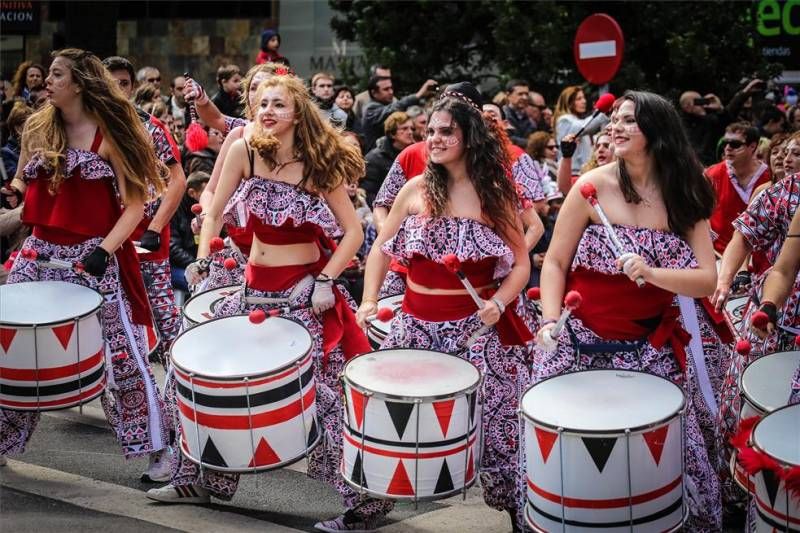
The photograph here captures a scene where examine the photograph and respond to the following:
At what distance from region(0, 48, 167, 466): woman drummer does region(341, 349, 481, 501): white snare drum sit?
66.8 inches

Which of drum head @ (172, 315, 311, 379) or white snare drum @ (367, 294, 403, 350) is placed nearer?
drum head @ (172, 315, 311, 379)

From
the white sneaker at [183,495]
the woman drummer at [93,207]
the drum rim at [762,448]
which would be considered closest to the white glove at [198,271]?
the woman drummer at [93,207]

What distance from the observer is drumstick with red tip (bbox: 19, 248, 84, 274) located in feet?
20.3

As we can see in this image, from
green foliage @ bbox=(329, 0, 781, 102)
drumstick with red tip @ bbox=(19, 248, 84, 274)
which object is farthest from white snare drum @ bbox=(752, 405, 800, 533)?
green foliage @ bbox=(329, 0, 781, 102)

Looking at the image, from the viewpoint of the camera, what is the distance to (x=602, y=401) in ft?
14.9

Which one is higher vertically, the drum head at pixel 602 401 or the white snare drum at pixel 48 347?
the drum head at pixel 602 401

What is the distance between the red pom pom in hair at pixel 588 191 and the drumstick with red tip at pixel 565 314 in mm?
384

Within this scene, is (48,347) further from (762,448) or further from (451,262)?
(762,448)

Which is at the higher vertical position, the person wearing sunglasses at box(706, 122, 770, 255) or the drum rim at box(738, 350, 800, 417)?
the person wearing sunglasses at box(706, 122, 770, 255)

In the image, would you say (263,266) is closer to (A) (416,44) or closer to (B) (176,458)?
(B) (176,458)

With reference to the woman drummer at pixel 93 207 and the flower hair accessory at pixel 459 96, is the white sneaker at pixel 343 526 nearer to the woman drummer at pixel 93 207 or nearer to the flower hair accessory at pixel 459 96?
the woman drummer at pixel 93 207

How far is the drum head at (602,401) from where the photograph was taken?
14.3 feet

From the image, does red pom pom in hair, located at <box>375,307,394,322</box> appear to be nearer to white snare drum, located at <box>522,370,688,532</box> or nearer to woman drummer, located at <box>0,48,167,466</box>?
white snare drum, located at <box>522,370,688,532</box>

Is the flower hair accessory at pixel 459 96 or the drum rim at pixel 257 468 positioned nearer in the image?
the drum rim at pixel 257 468
